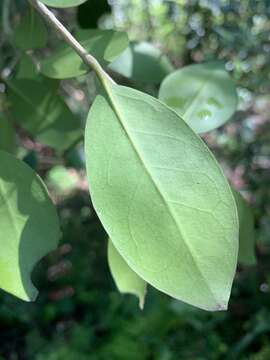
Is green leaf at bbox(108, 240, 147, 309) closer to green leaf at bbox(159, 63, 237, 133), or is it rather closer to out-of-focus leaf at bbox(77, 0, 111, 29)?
green leaf at bbox(159, 63, 237, 133)

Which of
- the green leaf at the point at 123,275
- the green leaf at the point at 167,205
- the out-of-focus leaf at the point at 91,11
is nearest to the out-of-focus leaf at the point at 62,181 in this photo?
the out-of-focus leaf at the point at 91,11

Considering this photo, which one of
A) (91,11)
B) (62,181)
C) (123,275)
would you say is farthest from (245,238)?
(62,181)

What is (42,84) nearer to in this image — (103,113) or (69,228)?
(103,113)

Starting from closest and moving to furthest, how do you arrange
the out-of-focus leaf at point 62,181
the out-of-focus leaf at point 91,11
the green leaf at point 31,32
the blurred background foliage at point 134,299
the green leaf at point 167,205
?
the green leaf at point 167,205
the green leaf at point 31,32
the out-of-focus leaf at point 91,11
the blurred background foliage at point 134,299
the out-of-focus leaf at point 62,181

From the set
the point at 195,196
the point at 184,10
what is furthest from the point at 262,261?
the point at 195,196

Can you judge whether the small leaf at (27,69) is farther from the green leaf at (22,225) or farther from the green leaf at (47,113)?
the green leaf at (22,225)

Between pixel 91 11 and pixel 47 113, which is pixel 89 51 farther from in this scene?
pixel 91 11
